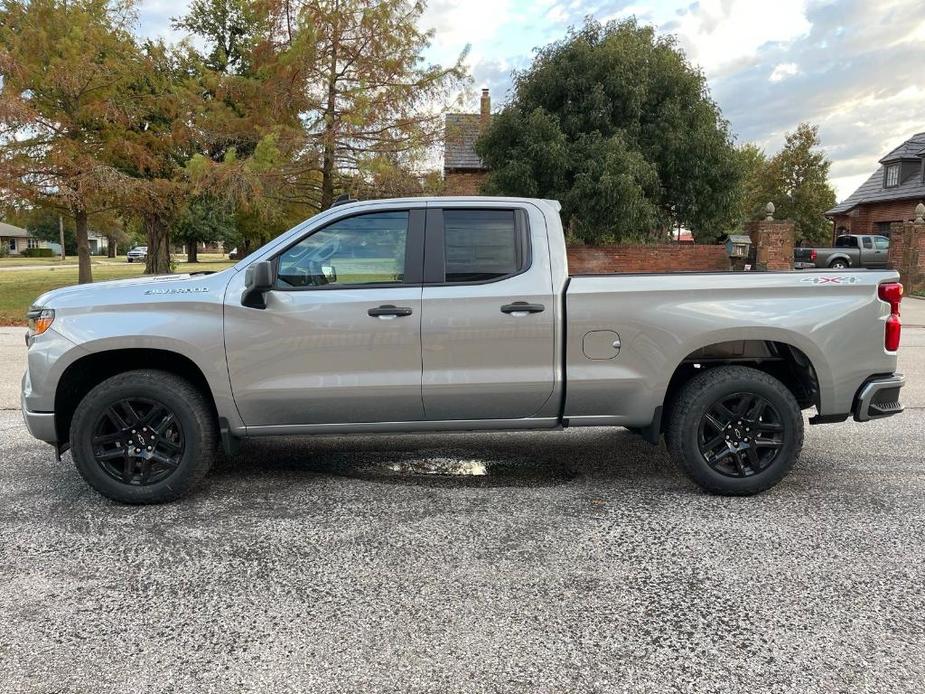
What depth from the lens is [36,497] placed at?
4539 millimetres

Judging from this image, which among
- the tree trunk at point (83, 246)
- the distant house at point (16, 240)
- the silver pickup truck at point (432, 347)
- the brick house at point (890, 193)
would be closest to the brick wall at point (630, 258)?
the tree trunk at point (83, 246)

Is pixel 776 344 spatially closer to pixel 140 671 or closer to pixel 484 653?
pixel 484 653

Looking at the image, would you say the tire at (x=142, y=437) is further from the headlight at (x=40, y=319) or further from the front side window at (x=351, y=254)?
the front side window at (x=351, y=254)

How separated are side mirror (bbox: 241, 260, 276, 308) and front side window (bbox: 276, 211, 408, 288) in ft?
0.48

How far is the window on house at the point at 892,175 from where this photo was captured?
36.9 m

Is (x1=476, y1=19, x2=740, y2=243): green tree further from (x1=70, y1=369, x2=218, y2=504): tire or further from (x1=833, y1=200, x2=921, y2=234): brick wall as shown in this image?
(x1=833, y1=200, x2=921, y2=234): brick wall

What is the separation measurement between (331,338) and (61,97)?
18.1 meters

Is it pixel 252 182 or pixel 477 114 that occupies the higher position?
pixel 477 114

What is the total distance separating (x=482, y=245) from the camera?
14.7 feet

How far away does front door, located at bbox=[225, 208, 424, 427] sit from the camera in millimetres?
4254

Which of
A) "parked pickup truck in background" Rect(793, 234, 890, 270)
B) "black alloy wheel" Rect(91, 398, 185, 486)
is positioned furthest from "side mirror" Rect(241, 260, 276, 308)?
"parked pickup truck in background" Rect(793, 234, 890, 270)

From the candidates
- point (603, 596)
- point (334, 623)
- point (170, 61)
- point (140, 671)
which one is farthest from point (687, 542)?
point (170, 61)

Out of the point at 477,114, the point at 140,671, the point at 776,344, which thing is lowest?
the point at 140,671

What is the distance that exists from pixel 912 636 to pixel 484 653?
1.80 m
